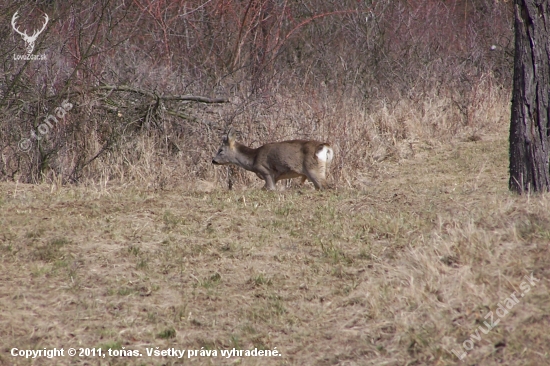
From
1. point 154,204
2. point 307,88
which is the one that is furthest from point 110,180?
point 307,88

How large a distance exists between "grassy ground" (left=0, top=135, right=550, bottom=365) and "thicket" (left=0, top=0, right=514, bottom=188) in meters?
3.24

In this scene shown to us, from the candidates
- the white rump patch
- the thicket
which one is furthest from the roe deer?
the thicket

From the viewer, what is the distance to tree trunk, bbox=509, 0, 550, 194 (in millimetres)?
8000

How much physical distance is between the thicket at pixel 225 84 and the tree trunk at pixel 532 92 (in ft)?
14.0

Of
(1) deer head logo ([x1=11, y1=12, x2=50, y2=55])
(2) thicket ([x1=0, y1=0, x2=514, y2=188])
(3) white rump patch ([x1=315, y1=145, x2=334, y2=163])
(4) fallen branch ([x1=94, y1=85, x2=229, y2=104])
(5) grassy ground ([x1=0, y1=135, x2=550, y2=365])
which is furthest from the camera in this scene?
(4) fallen branch ([x1=94, y1=85, x2=229, y2=104])

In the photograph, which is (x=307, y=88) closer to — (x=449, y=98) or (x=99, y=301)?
(x=449, y=98)

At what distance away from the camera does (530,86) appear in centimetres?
802

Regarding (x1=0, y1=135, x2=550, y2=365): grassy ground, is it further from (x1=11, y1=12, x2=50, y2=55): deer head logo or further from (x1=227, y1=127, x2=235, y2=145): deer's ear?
(x1=11, y1=12, x2=50, y2=55): deer head logo

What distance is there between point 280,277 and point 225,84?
837cm

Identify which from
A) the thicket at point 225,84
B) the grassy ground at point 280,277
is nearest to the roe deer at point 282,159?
the thicket at point 225,84

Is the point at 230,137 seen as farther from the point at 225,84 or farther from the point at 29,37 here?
the point at 29,37

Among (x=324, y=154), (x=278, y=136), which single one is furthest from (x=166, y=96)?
(x=324, y=154)

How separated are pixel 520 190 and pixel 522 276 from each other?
9.39 ft

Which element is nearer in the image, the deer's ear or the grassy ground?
the grassy ground
